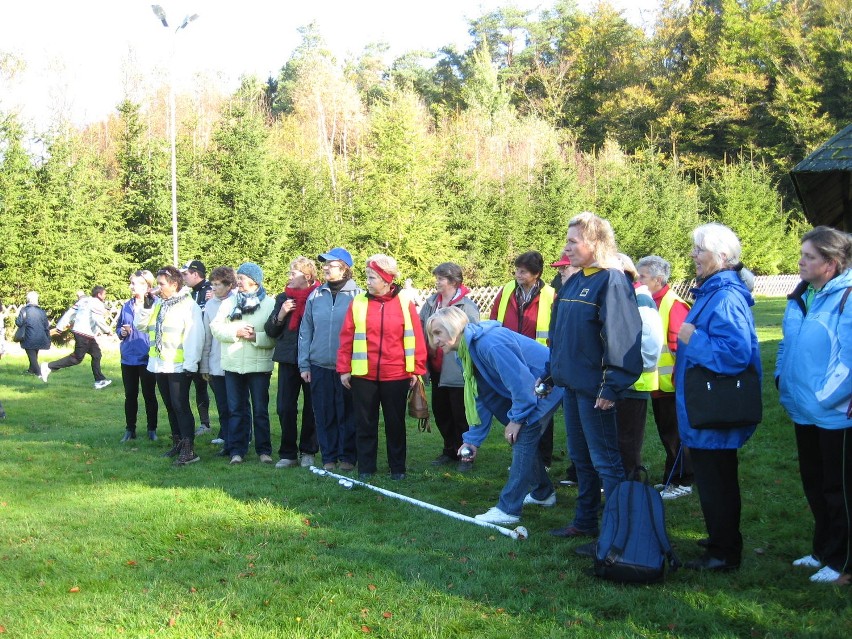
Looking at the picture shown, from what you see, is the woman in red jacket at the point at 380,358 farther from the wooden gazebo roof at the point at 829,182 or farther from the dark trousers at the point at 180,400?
the wooden gazebo roof at the point at 829,182

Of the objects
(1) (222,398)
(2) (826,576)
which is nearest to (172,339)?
(1) (222,398)

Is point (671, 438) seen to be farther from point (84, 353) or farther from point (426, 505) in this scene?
point (84, 353)

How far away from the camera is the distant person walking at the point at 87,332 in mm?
15234

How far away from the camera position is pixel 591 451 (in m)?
5.14

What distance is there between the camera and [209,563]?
5.17m

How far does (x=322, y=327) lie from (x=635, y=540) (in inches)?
167

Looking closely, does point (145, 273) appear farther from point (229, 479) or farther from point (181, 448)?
point (229, 479)

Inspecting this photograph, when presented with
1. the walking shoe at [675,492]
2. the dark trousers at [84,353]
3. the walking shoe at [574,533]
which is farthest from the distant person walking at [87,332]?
the walking shoe at [574,533]

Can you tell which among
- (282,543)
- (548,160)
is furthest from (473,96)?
(282,543)

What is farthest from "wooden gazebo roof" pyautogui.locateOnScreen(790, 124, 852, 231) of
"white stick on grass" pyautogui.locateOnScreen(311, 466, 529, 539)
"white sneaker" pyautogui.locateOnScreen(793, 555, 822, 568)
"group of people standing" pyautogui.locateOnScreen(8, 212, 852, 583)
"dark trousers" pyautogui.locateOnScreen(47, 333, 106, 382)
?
"dark trousers" pyautogui.locateOnScreen(47, 333, 106, 382)

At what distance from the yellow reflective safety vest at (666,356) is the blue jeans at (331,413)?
10.1 feet

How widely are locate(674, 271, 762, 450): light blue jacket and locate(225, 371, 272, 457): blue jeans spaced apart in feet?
16.2

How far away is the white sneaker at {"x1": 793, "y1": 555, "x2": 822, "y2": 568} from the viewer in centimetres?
481

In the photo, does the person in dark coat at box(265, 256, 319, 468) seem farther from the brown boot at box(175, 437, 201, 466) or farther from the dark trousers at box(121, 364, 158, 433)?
the dark trousers at box(121, 364, 158, 433)
